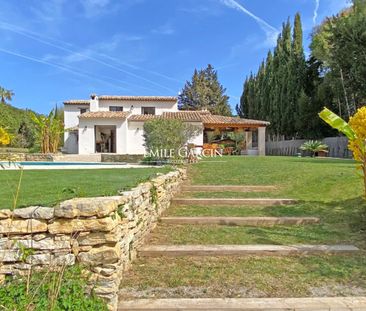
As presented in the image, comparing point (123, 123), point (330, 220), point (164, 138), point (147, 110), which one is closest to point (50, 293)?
point (330, 220)

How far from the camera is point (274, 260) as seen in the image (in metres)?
4.81

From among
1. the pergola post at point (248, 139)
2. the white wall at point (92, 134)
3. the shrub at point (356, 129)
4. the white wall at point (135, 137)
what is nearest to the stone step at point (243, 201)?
the shrub at point (356, 129)

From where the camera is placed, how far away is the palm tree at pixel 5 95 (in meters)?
35.4

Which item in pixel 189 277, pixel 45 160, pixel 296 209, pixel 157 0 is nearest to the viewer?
pixel 189 277

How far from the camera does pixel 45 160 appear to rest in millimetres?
20891

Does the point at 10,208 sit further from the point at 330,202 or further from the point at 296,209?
the point at 330,202

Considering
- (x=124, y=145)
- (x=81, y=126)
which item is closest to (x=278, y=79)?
(x=124, y=145)

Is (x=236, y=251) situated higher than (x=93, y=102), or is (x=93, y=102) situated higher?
(x=93, y=102)

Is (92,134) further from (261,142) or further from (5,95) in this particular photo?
(5,95)

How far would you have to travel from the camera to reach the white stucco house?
25438 millimetres

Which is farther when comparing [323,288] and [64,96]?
[64,96]

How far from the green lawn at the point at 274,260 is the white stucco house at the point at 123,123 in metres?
14.9

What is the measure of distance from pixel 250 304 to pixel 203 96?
175 feet

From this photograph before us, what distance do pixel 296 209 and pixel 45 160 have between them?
17.7m
